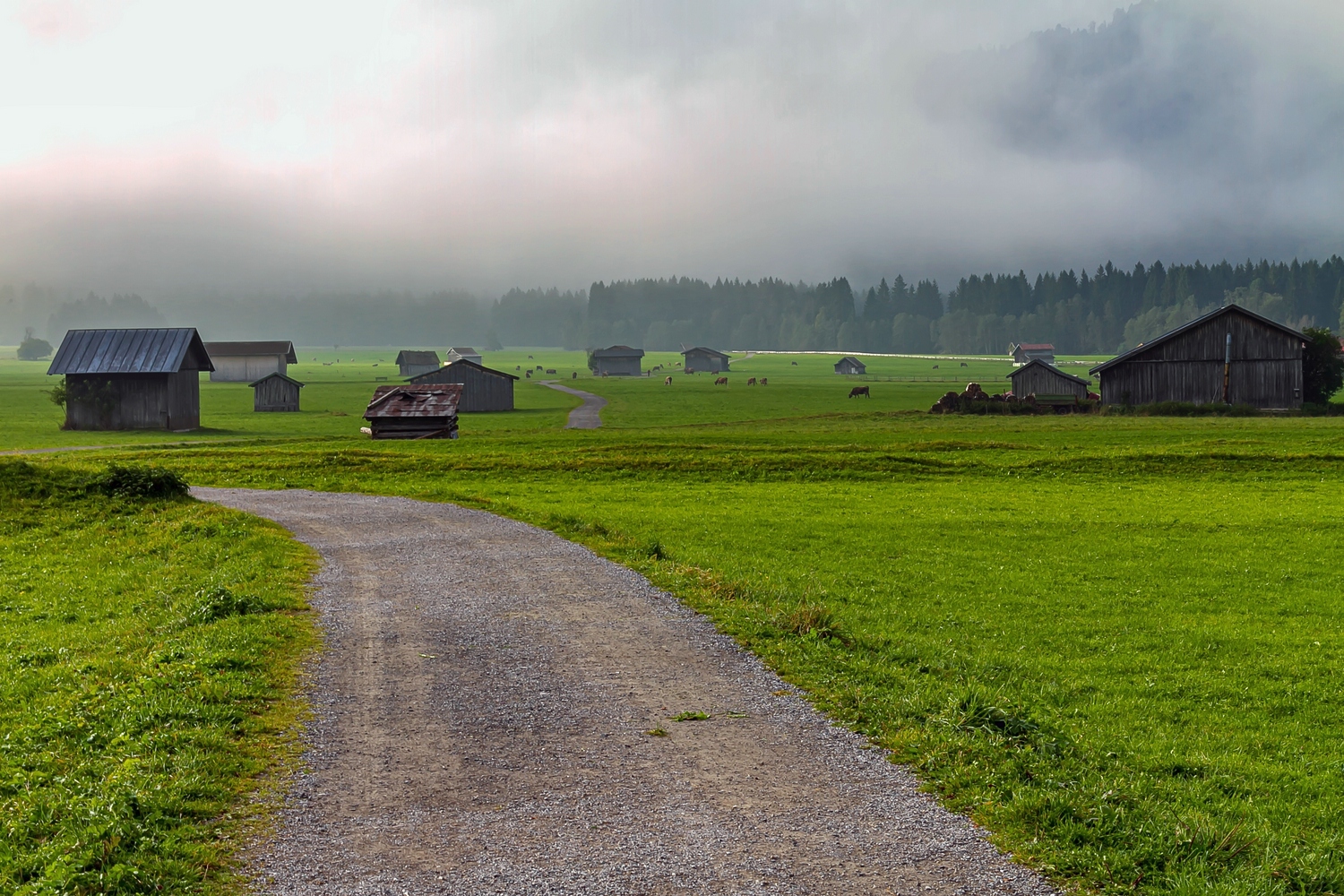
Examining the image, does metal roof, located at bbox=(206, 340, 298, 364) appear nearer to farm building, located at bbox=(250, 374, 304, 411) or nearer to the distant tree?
farm building, located at bbox=(250, 374, 304, 411)

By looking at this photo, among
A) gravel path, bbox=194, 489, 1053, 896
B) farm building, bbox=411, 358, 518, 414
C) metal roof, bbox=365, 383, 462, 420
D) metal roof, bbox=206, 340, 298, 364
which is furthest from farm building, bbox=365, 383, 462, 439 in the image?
metal roof, bbox=206, 340, 298, 364

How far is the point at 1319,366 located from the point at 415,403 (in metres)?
67.2

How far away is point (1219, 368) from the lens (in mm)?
81875

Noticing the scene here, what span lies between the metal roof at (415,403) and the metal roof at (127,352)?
19.2 meters

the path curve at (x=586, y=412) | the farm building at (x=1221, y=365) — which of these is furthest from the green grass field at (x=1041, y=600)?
the farm building at (x=1221, y=365)

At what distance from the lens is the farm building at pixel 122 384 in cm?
7831

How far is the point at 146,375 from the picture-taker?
7862 cm

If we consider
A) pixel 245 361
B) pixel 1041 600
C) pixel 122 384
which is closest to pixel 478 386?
pixel 122 384

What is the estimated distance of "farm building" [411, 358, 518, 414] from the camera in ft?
338

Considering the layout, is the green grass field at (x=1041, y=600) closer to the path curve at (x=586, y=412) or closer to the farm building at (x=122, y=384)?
the path curve at (x=586, y=412)

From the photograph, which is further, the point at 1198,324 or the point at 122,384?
the point at 1198,324

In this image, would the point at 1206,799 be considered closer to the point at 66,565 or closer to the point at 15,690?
the point at 15,690

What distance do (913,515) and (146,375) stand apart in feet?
219

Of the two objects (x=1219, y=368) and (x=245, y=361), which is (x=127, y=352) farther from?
(x=245, y=361)
